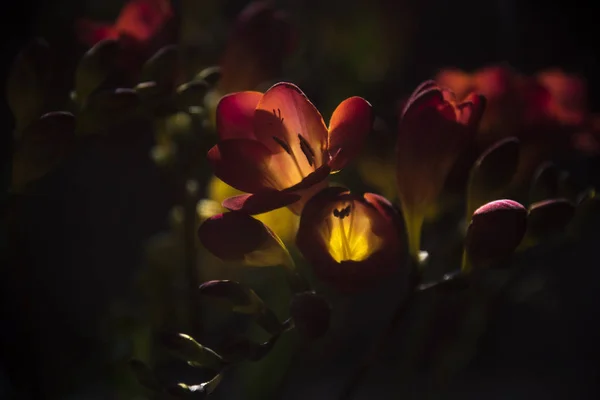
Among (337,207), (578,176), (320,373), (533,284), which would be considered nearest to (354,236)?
(337,207)

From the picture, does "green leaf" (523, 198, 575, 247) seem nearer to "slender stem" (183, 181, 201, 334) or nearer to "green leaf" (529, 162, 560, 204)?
"green leaf" (529, 162, 560, 204)

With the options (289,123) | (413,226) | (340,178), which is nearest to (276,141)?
(289,123)

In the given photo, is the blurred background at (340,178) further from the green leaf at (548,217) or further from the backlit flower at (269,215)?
the green leaf at (548,217)

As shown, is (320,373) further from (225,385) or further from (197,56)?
(197,56)

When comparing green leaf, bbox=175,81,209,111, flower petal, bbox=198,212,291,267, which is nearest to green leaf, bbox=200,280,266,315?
flower petal, bbox=198,212,291,267

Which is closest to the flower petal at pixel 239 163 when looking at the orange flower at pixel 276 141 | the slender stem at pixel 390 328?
the orange flower at pixel 276 141
